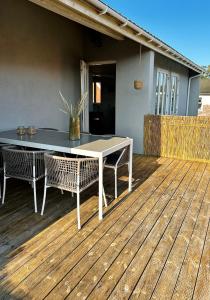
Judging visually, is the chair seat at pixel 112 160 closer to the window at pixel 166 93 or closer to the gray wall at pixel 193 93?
the window at pixel 166 93

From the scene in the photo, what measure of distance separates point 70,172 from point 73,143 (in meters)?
0.69

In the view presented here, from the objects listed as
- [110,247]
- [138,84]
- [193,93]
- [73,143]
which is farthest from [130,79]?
[193,93]

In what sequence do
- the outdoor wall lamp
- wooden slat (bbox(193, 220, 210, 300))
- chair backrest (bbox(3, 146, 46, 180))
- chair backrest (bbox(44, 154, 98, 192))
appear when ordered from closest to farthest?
wooden slat (bbox(193, 220, 210, 300)) < chair backrest (bbox(44, 154, 98, 192)) < chair backrest (bbox(3, 146, 46, 180)) < the outdoor wall lamp

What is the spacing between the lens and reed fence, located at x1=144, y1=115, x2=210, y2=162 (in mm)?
5316

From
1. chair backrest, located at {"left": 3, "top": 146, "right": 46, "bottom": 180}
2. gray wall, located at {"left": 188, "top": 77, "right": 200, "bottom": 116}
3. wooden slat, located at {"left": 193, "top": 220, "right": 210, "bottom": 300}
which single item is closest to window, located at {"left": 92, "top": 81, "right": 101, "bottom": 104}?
gray wall, located at {"left": 188, "top": 77, "right": 200, "bottom": 116}

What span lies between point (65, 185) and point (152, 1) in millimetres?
15381

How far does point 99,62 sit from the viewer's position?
20.5 feet

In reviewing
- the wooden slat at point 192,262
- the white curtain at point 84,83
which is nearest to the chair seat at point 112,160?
the wooden slat at point 192,262

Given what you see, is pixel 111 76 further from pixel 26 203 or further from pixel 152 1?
pixel 26 203

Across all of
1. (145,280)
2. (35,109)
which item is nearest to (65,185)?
(145,280)

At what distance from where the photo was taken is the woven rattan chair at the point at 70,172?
2631mm

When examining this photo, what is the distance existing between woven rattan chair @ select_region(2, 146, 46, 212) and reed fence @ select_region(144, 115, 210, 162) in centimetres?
335

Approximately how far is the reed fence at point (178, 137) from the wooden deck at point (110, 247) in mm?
1861

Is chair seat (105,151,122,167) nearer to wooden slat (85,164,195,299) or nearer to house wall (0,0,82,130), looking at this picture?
wooden slat (85,164,195,299)
